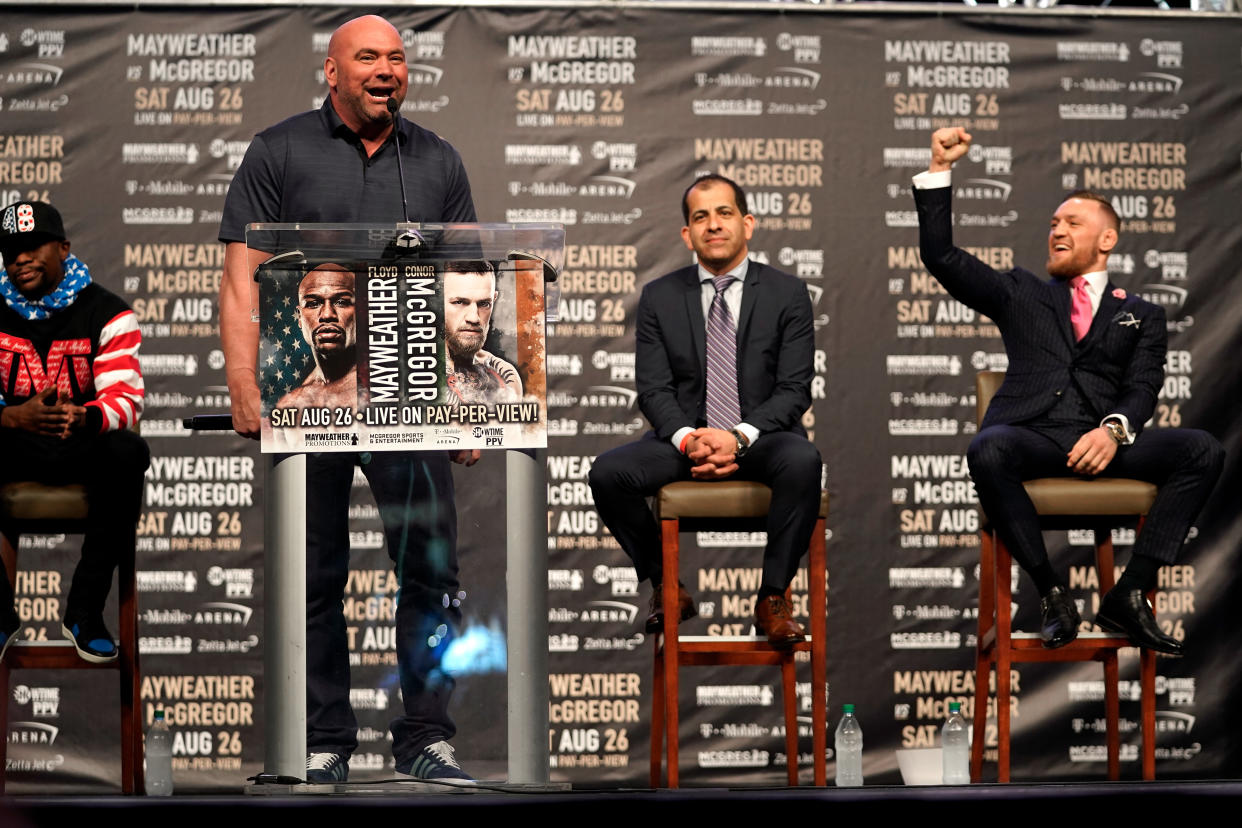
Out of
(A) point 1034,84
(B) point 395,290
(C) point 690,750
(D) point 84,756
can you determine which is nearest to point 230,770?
(D) point 84,756

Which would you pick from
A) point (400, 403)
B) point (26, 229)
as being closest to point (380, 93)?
point (400, 403)

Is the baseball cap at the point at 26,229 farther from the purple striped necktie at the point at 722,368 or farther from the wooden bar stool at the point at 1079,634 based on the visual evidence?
the wooden bar stool at the point at 1079,634

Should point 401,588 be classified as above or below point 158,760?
above

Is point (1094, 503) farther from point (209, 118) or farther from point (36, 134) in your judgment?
point (36, 134)

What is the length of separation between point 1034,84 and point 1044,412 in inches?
76.8

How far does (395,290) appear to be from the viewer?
2576 mm

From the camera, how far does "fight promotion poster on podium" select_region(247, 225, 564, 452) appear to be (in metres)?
2.57

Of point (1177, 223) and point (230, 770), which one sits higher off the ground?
point (1177, 223)

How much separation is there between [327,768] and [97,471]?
153 centimetres

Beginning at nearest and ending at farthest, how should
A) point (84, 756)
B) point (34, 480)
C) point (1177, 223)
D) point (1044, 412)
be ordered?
point (34, 480) → point (1044, 412) → point (84, 756) → point (1177, 223)

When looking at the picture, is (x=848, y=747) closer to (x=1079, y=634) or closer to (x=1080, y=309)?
(x=1079, y=634)

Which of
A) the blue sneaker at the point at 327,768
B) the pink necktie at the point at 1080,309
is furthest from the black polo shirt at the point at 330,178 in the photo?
the pink necktie at the point at 1080,309

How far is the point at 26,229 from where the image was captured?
3824mm

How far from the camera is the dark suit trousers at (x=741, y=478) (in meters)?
3.62
